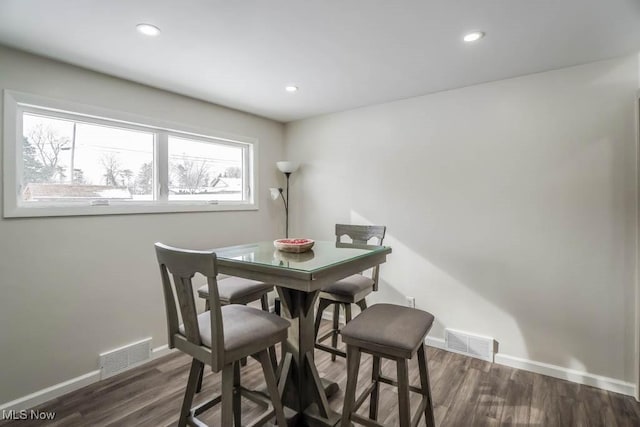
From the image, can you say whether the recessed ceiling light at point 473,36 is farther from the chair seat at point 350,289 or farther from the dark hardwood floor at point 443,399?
the dark hardwood floor at point 443,399

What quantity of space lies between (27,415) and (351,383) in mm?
2122

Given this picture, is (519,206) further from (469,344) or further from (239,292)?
(239,292)

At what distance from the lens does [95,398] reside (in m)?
2.19

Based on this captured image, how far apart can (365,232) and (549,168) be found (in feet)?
4.89

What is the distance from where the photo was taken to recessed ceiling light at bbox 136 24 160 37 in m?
1.81

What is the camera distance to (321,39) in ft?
6.52

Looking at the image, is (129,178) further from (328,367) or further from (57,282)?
(328,367)

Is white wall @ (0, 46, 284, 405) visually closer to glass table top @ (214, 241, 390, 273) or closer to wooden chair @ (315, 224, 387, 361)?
glass table top @ (214, 241, 390, 273)

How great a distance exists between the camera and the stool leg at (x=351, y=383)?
1.55 m

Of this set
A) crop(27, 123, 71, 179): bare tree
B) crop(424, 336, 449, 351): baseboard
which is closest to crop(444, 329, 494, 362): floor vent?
crop(424, 336, 449, 351): baseboard

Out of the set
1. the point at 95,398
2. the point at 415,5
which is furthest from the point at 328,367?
the point at 415,5

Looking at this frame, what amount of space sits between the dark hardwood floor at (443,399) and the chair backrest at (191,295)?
0.83 m

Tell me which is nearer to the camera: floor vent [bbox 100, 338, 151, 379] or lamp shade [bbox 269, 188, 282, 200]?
floor vent [bbox 100, 338, 151, 379]

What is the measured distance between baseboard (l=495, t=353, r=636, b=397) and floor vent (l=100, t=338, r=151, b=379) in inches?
116
